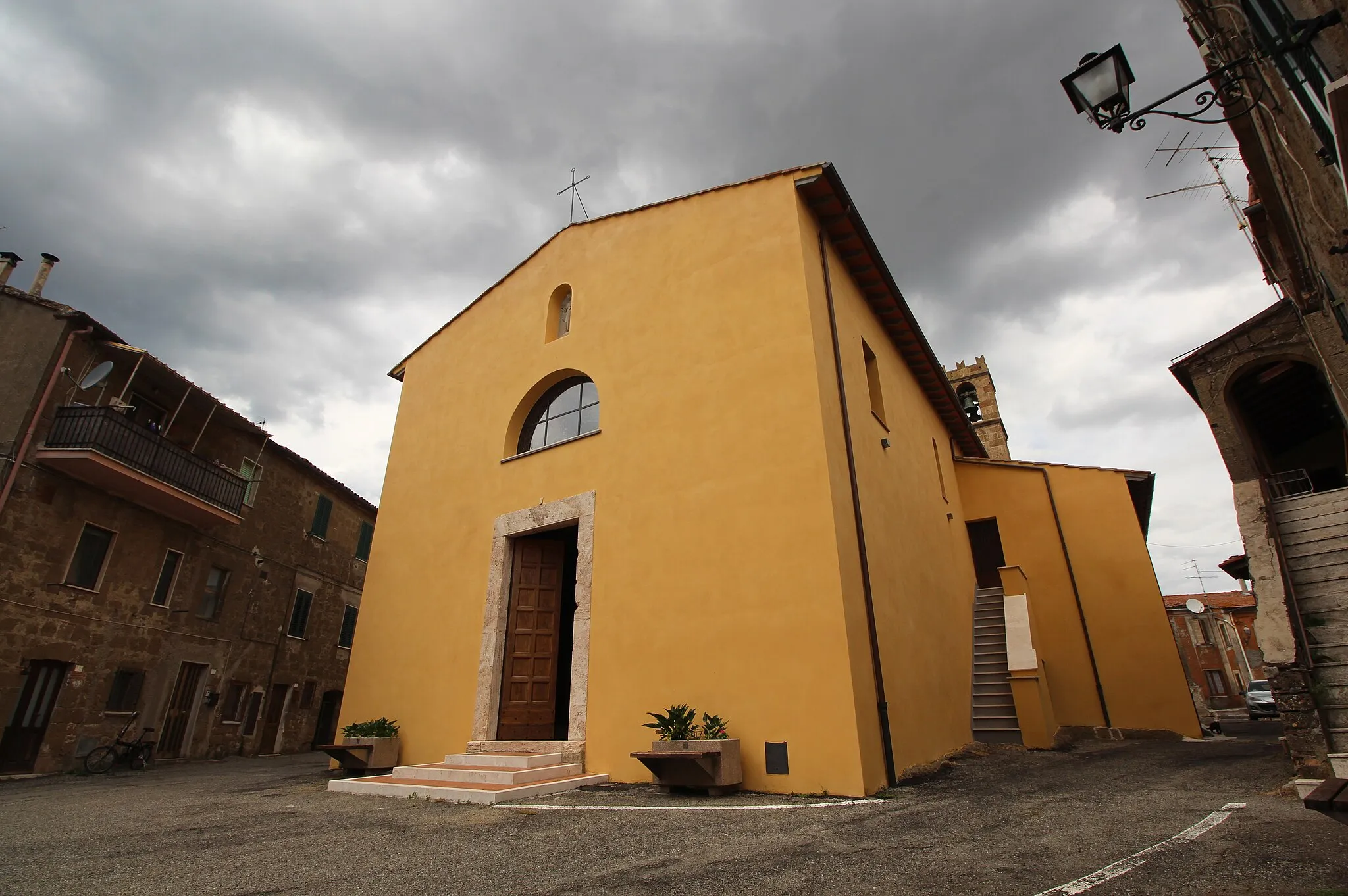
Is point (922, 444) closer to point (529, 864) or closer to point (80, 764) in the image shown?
point (529, 864)

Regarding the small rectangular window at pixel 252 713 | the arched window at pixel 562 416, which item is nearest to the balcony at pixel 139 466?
Result: the small rectangular window at pixel 252 713

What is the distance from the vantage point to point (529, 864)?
3459 mm

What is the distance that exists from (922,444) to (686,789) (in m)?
8.00

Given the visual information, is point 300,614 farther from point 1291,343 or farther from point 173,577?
point 1291,343

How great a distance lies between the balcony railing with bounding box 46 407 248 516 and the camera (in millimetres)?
11258

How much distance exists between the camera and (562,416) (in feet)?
31.7

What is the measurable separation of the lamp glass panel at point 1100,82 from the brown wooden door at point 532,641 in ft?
25.2

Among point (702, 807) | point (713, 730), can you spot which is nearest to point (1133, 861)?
point (702, 807)


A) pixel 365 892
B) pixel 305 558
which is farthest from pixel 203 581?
pixel 365 892

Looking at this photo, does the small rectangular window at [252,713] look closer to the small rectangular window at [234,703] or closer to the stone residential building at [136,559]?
the stone residential building at [136,559]

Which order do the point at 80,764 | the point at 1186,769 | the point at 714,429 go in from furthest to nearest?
the point at 80,764
the point at 714,429
the point at 1186,769

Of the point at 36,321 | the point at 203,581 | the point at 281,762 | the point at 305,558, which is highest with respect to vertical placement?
the point at 36,321

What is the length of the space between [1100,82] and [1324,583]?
5986mm

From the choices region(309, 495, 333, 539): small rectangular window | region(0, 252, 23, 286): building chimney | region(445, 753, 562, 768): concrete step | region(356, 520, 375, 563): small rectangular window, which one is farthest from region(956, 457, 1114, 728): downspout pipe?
region(0, 252, 23, 286): building chimney
